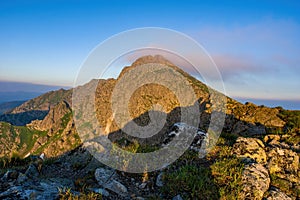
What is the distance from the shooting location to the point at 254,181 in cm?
939

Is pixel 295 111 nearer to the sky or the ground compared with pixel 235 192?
nearer to the sky

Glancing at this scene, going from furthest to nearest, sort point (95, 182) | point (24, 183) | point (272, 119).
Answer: point (272, 119) < point (95, 182) < point (24, 183)

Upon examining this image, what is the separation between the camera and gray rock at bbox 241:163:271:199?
8.94m

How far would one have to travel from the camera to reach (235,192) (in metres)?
8.89

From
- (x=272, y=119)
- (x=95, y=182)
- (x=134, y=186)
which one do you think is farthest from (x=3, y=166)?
(x=272, y=119)

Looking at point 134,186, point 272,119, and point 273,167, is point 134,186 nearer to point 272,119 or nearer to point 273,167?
point 273,167

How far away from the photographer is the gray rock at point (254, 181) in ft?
29.3

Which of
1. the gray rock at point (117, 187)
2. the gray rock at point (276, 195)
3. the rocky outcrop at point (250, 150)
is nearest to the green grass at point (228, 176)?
the rocky outcrop at point (250, 150)

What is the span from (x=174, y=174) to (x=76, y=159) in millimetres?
5804

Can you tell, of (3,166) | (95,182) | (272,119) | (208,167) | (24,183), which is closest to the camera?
(24,183)

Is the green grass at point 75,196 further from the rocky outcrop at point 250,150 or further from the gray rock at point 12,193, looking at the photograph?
the rocky outcrop at point 250,150

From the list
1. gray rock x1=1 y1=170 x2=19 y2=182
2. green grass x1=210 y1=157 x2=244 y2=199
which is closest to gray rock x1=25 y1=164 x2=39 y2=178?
gray rock x1=1 y1=170 x2=19 y2=182

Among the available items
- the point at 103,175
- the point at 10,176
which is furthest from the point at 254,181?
the point at 10,176

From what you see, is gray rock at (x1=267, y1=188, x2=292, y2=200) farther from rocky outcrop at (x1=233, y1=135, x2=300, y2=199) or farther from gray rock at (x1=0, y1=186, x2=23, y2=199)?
gray rock at (x1=0, y1=186, x2=23, y2=199)
